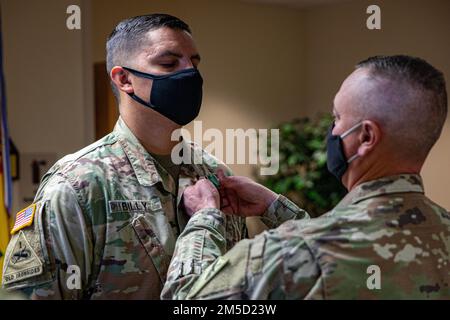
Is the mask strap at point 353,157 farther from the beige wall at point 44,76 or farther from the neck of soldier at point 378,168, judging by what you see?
the beige wall at point 44,76

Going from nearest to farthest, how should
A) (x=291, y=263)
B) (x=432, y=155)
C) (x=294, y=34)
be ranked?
(x=291, y=263)
(x=432, y=155)
(x=294, y=34)

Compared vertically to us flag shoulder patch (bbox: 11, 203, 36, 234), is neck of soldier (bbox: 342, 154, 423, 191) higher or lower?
higher

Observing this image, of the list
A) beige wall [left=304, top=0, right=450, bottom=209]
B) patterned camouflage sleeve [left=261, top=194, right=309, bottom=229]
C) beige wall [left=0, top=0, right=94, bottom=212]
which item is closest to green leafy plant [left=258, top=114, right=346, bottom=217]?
beige wall [left=304, top=0, right=450, bottom=209]

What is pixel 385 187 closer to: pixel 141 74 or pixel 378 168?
pixel 378 168

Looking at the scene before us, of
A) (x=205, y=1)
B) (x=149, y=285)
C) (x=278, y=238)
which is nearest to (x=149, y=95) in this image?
(x=149, y=285)

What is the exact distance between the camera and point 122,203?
1594mm

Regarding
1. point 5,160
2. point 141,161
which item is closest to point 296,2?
point 5,160

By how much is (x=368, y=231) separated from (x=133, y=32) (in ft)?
2.97

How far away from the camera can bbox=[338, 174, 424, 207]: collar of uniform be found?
1.29 m

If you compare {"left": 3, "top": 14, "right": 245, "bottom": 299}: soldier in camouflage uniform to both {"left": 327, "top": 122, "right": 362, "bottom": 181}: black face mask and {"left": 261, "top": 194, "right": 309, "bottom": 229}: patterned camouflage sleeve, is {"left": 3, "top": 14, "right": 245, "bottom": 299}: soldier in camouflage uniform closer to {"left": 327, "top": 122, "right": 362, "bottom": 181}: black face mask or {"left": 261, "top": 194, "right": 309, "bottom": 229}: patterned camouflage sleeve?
{"left": 261, "top": 194, "right": 309, "bottom": 229}: patterned camouflage sleeve

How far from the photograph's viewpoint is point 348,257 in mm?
1215

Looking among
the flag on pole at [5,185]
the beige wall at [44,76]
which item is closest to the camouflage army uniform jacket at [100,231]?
the flag on pole at [5,185]

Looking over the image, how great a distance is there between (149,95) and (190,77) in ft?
0.42

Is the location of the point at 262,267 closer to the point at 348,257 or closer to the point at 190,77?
the point at 348,257
